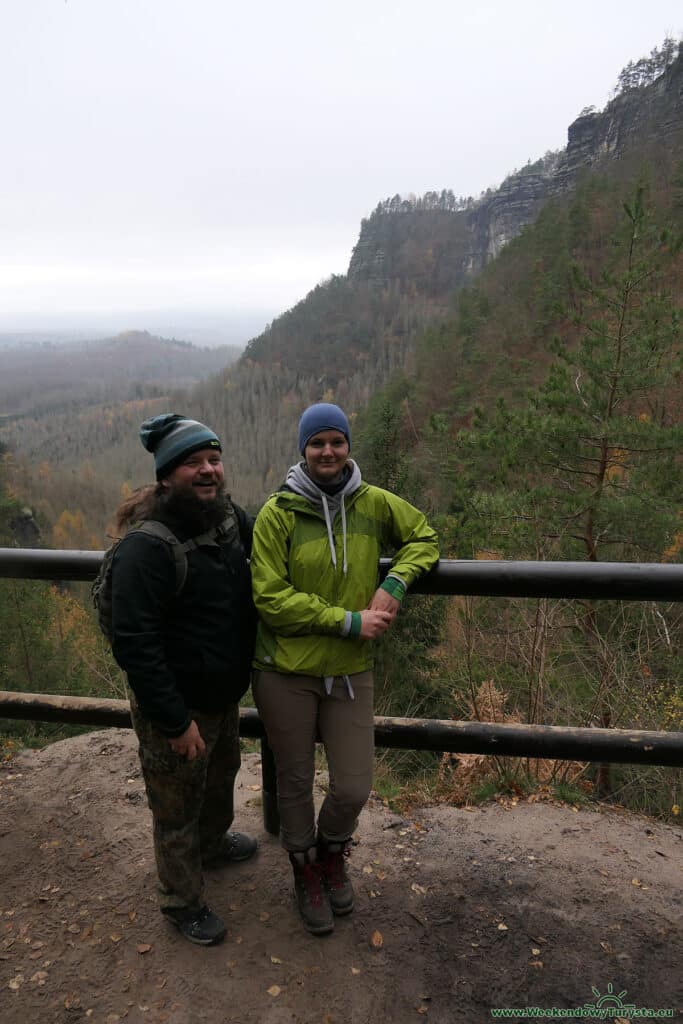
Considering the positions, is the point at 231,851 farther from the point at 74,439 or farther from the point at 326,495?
the point at 74,439

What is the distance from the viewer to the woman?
216 cm

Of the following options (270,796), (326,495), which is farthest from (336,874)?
(326,495)

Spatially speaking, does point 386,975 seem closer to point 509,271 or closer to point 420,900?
point 420,900

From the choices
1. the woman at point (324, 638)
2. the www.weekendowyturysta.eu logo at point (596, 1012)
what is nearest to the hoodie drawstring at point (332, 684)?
the woman at point (324, 638)

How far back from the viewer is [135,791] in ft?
9.77

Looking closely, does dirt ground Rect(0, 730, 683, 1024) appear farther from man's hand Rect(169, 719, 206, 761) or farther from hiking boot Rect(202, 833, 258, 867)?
man's hand Rect(169, 719, 206, 761)

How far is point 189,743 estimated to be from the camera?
6.82 ft

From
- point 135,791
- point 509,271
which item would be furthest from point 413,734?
point 509,271

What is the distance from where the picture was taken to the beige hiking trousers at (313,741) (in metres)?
2.21

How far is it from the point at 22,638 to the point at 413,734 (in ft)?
64.4

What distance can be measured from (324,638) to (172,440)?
775 mm

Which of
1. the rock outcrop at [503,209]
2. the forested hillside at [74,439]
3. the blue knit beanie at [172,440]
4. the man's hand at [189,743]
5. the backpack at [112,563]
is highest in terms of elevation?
the rock outcrop at [503,209]

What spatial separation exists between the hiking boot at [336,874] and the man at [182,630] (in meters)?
0.37

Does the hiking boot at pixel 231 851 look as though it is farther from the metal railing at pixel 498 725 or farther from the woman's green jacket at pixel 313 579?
the woman's green jacket at pixel 313 579
